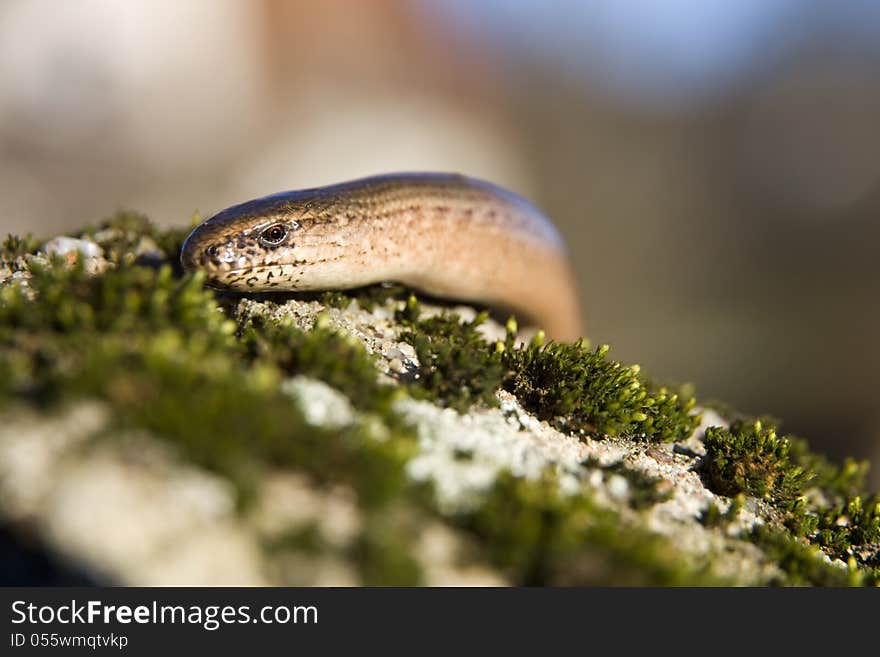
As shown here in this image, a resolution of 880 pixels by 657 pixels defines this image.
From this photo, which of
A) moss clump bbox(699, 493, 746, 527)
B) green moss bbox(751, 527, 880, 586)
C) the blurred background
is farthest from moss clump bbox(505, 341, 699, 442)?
the blurred background

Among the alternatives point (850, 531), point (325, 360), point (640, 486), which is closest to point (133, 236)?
point (325, 360)

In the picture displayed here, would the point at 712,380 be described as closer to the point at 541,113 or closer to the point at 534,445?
the point at 534,445

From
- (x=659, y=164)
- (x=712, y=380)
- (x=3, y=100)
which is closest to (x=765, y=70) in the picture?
(x=659, y=164)

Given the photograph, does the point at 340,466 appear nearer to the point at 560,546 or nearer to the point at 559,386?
the point at 560,546

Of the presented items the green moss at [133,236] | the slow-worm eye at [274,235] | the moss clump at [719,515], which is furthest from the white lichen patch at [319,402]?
the green moss at [133,236]

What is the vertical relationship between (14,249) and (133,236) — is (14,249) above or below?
below

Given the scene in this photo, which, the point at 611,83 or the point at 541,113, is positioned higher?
the point at 611,83
